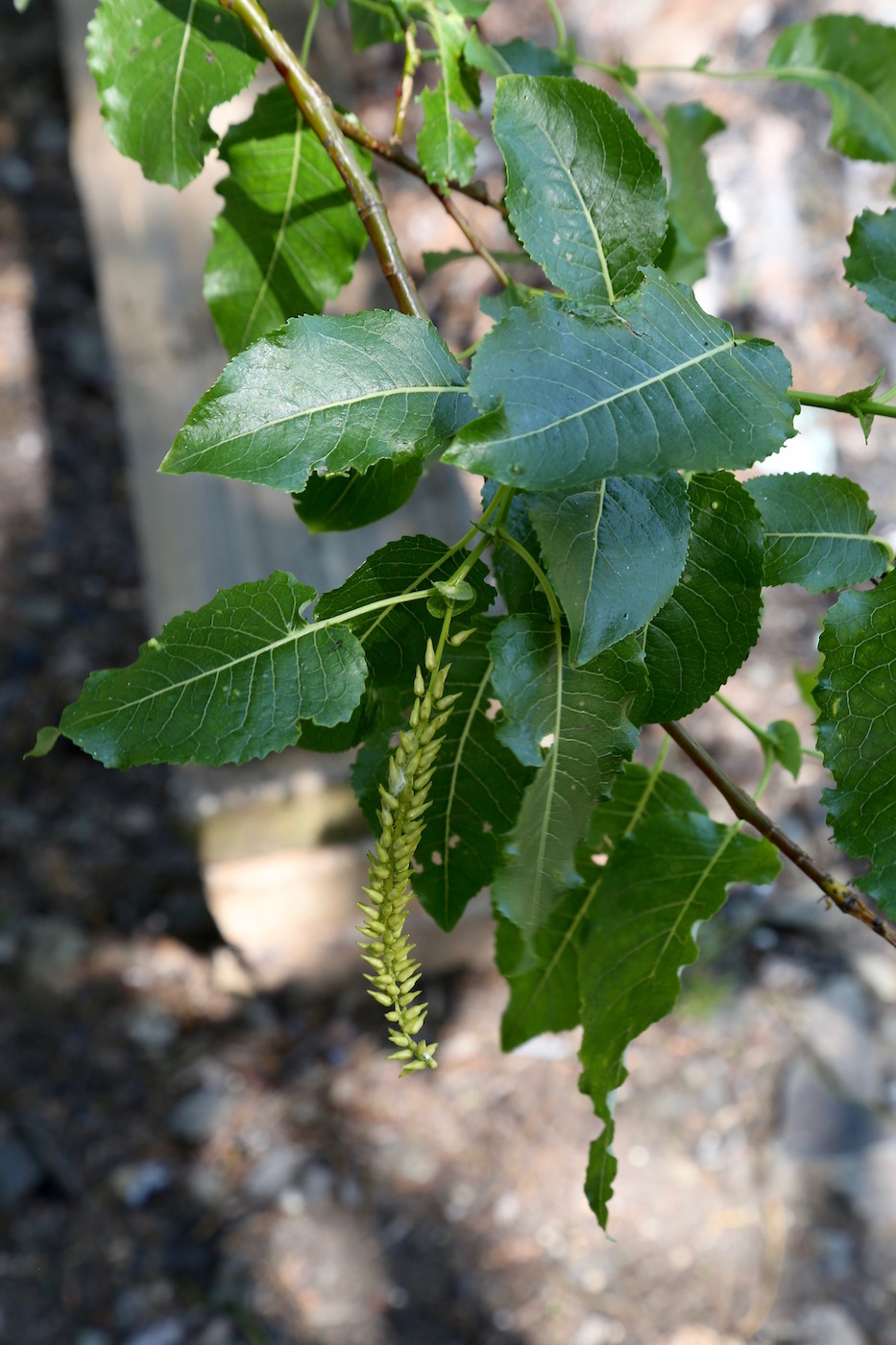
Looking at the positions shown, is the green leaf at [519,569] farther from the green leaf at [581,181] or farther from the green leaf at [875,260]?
the green leaf at [875,260]

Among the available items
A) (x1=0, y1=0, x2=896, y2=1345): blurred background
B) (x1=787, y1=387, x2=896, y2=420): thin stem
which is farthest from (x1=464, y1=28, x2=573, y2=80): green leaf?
(x1=0, y1=0, x2=896, y2=1345): blurred background

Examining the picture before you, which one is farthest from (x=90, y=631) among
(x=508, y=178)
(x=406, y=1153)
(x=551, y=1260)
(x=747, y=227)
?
(x=508, y=178)

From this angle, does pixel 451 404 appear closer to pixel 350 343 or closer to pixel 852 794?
pixel 350 343

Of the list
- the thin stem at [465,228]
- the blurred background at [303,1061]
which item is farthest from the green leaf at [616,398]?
the blurred background at [303,1061]

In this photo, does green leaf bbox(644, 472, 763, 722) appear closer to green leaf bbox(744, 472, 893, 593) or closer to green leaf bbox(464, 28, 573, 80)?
green leaf bbox(744, 472, 893, 593)

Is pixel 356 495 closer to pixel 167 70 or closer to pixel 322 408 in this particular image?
pixel 322 408

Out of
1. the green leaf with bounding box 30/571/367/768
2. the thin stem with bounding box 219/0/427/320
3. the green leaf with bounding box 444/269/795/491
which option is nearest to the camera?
the green leaf with bounding box 444/269/795/491

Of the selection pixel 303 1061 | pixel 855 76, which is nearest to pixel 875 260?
pixel 855 76
